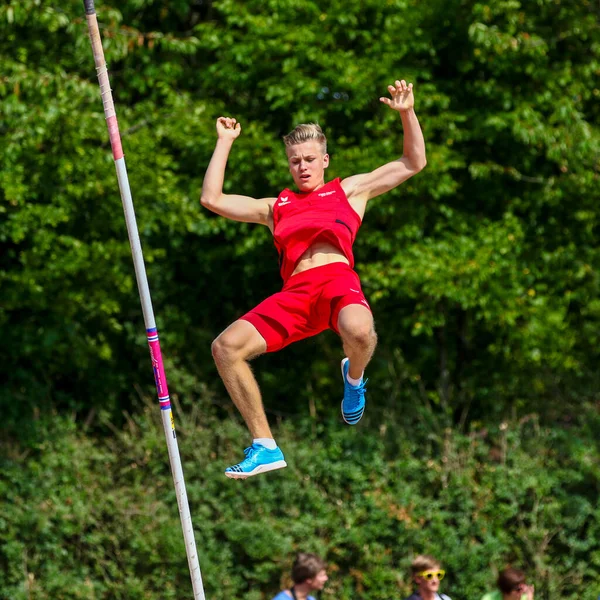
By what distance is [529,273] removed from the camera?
1206cm

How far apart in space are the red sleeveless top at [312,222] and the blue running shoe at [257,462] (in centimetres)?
88

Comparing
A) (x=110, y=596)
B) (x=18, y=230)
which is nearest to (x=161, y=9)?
(x=18, y=230)

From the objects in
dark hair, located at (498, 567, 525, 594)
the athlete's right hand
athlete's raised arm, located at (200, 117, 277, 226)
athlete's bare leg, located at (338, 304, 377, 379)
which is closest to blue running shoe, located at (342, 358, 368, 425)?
athlete's bare leg, located at (338, 304, 377, 379)

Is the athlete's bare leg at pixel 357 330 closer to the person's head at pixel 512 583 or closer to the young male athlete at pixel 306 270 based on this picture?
the young male athlete at pixel 306 270

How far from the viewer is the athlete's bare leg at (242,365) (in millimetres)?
5508

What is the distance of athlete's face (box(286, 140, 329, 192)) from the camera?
582 cm

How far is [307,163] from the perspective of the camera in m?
5.83

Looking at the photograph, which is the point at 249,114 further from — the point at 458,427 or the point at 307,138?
the point at 307,138

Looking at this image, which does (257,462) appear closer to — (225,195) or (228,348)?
(228,348)

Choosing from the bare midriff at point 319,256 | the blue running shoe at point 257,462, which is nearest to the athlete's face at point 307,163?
the bare midriff at point 319,256

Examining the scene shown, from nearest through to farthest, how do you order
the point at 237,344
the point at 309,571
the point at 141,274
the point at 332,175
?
the point at 141,274
the point at 237,344
the point at 309,571
the point at 332,175

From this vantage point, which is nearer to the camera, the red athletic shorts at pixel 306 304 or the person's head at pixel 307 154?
the red athletic shorts at pixel 306 304

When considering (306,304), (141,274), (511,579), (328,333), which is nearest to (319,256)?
(306,304)

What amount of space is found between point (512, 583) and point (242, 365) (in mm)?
3446
